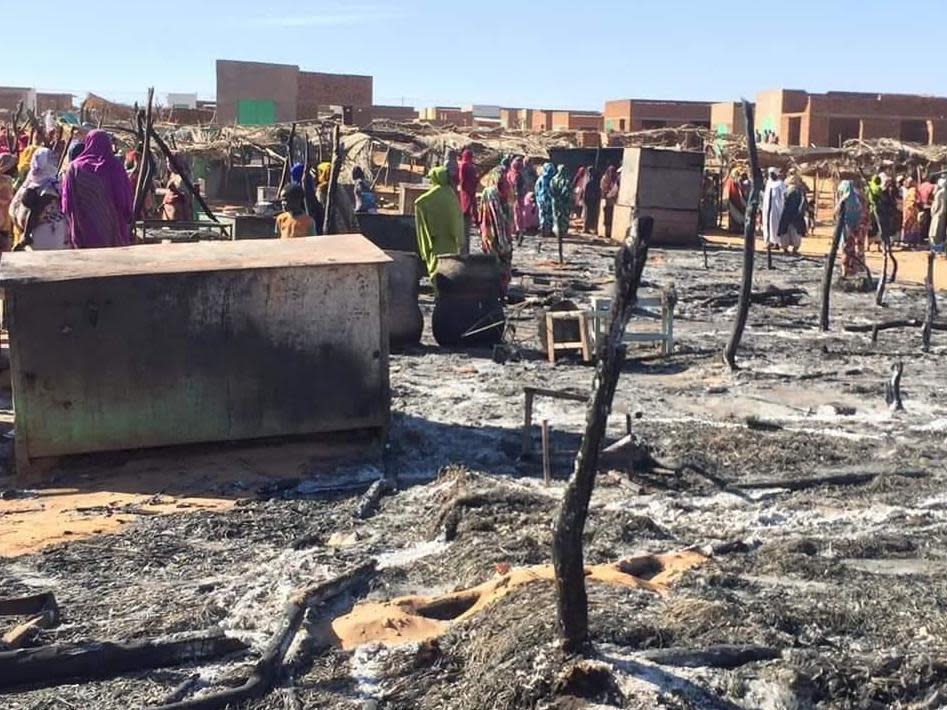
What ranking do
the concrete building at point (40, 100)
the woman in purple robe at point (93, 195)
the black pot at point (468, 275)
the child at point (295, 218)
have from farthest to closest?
the concrete building at point (40, 100), the black pot at point (468, 275), the child at point (295, 218), the woman in purple robe at point (93, 195)

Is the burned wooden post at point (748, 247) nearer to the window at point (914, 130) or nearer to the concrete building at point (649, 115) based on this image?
the window at point (914, 130)

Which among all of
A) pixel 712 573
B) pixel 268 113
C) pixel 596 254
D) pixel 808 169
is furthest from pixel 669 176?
pixel 268 113

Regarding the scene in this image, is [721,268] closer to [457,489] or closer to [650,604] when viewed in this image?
[457,489]

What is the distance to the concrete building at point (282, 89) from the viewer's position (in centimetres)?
5112

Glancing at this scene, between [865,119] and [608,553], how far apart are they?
105 feet

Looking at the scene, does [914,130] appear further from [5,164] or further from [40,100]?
[40,100]

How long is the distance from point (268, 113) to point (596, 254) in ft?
98.3

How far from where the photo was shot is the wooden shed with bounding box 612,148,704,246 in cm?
2389

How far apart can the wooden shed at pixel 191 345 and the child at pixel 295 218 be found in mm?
1943

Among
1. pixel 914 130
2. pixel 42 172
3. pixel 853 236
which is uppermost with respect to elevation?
pixel 914 130

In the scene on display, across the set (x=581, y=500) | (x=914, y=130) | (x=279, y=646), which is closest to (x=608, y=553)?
(x=581, y=500)

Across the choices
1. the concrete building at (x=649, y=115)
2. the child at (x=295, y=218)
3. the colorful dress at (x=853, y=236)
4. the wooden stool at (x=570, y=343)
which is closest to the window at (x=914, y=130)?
the concrete building at (x=649, y=115)

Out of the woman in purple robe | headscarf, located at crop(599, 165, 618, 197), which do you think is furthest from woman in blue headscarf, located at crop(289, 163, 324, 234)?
headscarf, located at crop(599, 165, 618, 197)

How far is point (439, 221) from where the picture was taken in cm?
1232
